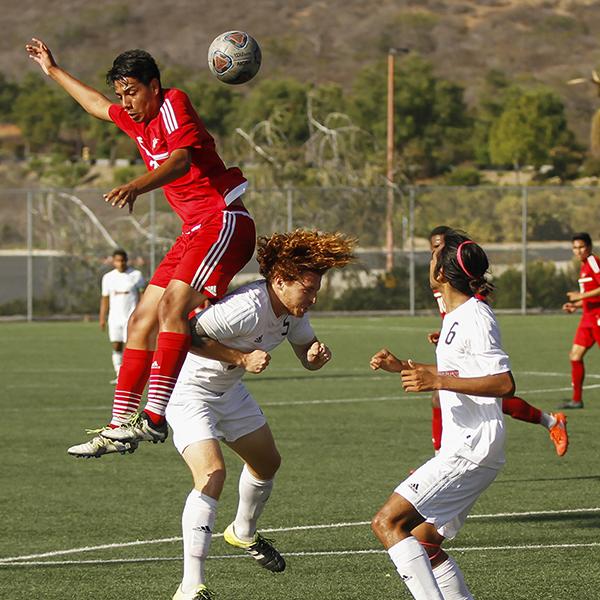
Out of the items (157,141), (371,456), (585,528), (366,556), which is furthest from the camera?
(371,456)

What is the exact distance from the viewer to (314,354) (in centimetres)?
909

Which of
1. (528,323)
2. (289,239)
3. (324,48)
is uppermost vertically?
(324,48)

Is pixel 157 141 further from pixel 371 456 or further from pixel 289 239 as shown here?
pixel 371 456

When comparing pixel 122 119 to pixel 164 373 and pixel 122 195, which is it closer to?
pixel 122 195

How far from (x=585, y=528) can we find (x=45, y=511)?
13.8ft

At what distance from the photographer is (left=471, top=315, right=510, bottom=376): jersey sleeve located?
25.9 ft

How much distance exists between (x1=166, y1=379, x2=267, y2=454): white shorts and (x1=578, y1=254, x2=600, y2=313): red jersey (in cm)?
1116

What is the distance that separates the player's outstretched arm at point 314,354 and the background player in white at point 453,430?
1.07 meters

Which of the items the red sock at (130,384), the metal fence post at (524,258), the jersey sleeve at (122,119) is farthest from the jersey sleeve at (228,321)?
the metal fence post at (524,258)

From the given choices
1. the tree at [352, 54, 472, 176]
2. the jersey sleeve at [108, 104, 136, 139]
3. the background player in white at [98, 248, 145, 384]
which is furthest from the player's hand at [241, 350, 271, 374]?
the tree at [352, 54, 472, 176]

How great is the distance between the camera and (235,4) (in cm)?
18050

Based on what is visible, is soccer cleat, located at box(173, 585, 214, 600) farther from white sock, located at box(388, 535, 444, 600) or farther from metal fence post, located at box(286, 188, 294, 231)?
metal fence post, located at box(286, 188, 294, 231)

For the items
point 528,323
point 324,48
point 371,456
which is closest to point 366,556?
point 371,456

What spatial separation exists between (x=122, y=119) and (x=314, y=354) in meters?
2.27
